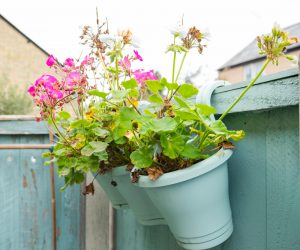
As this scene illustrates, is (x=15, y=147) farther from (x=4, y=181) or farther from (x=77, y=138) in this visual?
(x=77, y=138)

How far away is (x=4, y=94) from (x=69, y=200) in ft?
24.3

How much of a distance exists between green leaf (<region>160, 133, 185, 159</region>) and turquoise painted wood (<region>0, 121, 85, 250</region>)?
3.83ft

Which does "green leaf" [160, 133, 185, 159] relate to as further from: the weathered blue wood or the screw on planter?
the weathered blue wood

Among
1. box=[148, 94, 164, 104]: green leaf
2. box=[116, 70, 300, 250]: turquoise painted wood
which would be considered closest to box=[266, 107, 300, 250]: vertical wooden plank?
box=[116, 70, 300, 250]: turquoise painted wood

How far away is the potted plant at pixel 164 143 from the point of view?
0.67 meters

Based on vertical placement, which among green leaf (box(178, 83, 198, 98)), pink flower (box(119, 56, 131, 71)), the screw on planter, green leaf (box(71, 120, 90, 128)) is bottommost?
the screw on planter

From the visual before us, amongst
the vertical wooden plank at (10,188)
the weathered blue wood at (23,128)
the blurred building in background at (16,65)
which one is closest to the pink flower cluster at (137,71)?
the weathered blue wood at (23,128)

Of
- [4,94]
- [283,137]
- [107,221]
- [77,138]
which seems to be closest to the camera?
[283,137]

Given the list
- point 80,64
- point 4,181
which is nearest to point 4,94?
point 4,181

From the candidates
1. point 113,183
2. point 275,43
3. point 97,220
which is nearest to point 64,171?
point 113,183

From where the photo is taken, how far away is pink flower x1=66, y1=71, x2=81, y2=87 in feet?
3.07

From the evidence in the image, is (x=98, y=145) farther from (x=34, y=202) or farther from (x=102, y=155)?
(x=34, y=202)

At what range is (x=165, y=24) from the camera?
0.73 m

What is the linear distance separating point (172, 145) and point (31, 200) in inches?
51.1
